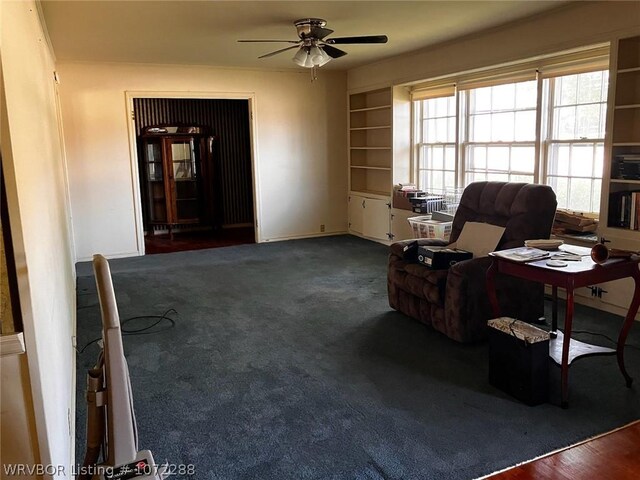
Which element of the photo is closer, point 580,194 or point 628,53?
point 628,53

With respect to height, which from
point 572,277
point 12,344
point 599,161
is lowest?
point 572,277

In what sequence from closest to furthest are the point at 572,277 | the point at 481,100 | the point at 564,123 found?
the point at 572,277 < the point at 564,123 < the point at 481,100

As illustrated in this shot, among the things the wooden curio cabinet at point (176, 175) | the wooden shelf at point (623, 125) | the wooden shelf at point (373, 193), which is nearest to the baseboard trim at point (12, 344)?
the wooden shelf at point (623, 125)

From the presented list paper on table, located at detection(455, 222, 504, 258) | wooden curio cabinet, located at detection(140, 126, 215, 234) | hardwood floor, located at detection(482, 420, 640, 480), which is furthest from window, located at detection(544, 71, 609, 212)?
wooden curio cabinet, located at detection(140, 126, 215, 234)

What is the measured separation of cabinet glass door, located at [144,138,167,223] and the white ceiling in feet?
6.58

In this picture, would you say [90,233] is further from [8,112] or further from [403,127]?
[8,112]

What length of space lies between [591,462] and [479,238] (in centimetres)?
196

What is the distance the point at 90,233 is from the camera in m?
6.51

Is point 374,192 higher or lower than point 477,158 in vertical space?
lower

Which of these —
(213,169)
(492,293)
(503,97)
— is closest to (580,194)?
(503,97)

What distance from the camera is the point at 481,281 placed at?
3416 mm

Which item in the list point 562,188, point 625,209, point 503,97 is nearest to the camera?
→ point 625,209

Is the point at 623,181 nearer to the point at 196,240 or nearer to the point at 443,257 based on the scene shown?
the point at 443,257

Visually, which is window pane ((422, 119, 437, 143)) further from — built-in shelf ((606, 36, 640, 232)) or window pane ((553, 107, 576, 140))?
built-in shelf ((606, 36, 640, 232))
